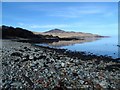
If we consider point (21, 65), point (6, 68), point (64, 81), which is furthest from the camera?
point (21, 65)

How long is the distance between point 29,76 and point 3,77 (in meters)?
1.32

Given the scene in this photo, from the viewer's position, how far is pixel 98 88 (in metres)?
10.9

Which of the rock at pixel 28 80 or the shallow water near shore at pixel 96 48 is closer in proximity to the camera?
the rock at pixel 28 80

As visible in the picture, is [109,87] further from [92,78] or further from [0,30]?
[0,30]

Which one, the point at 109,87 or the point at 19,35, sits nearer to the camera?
the point at 109,87

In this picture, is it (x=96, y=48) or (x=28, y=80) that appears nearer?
(x=28, y=80)

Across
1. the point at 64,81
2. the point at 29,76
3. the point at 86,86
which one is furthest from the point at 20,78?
the point at 86,86

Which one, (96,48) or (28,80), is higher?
(96,48)

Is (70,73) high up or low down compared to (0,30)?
down

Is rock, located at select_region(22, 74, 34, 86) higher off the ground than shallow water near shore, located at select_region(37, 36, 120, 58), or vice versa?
shallow water near shore, located at select_region(37, 36, 120, 58)

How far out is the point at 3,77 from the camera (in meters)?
11.6

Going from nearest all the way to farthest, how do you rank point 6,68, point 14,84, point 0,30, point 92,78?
point 14,84
point 92,78
point 6,68
point 0,30

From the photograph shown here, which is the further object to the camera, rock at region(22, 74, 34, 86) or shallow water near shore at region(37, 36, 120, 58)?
shallow water near shore at region(37, 36, 120, 58)

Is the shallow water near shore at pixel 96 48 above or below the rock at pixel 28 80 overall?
above
